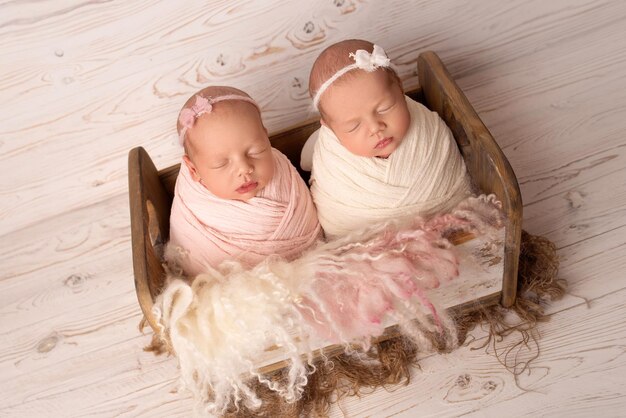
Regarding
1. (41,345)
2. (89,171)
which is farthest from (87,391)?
(89,171)

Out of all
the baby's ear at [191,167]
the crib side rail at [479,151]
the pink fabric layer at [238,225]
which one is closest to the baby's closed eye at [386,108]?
the crib side rail at [479,151]

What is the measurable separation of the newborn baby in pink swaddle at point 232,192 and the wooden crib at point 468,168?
7 centimetres

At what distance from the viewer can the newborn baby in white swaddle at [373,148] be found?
1085 mm

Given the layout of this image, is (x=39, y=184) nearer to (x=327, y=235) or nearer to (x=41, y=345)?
(x=41, y=345)

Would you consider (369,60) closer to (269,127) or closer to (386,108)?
(386,108)

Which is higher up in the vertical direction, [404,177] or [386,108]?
[386,108]

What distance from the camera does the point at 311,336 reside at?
1.06 m

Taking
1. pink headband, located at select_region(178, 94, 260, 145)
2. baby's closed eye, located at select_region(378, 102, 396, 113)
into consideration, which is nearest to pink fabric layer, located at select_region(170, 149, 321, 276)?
pink headband, located at select_region(178, 94, 260, 145)

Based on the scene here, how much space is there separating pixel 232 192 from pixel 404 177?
312mm

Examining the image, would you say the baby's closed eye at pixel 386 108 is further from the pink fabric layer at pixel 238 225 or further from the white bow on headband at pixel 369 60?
the pink fabric layer at pixel 238 225

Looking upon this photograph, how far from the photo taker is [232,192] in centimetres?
114

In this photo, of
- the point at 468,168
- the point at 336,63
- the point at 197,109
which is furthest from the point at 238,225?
the point at 468,168

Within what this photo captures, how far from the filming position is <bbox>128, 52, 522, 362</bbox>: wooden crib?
987 mm

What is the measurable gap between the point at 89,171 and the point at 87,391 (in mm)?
539
